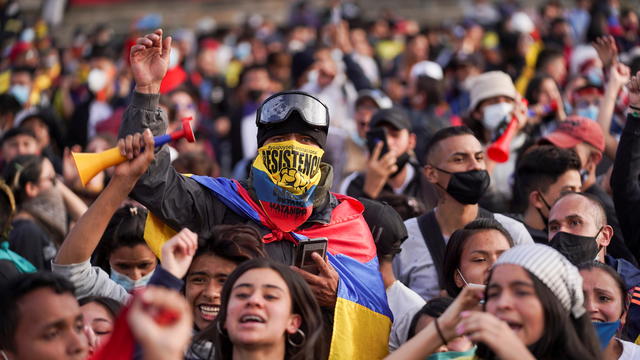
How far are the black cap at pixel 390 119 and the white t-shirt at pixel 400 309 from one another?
285 centimetres

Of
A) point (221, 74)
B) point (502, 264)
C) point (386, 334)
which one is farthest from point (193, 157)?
point (221, 74)

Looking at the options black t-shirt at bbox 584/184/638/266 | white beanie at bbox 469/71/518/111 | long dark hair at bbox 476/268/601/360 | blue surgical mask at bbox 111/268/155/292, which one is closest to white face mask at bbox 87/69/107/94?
white beanie at bbox 469/71/518/111

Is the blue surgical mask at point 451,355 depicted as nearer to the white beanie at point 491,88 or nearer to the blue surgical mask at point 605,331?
the blue surgical mask at point 605,331

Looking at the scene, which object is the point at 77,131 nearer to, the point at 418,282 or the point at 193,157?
the point at 193,157

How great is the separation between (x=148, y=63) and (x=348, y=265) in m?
1.54

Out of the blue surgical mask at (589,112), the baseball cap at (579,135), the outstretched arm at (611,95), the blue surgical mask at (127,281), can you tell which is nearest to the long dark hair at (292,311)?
the blue surgical mask at (127,281)

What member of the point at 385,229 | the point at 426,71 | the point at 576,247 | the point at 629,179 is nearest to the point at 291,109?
the point at 385,229

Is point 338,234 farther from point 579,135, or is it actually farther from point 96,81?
point 96,81

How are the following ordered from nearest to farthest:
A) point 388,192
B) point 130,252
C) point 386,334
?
point 386,334 → point 130,252 → point 388,192

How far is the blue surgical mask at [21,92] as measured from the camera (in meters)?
13.4

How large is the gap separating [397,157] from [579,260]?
2.78 meters

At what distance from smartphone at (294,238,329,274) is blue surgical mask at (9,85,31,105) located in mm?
8385

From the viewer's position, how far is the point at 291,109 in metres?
6.04

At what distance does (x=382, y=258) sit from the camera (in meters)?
6.36
